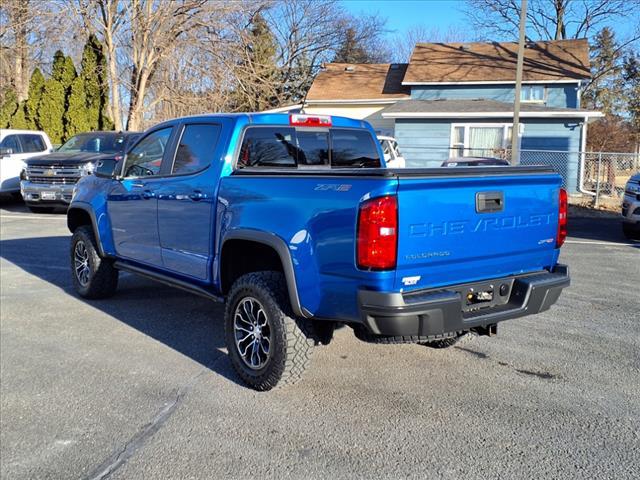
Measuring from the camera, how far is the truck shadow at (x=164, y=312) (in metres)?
5.29

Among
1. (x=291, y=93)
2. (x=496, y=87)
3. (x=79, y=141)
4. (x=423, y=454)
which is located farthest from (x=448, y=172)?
(x=291, y=93)

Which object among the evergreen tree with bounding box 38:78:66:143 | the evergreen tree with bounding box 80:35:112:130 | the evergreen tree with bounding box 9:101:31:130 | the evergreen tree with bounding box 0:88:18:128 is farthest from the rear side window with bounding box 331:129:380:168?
the evergreen tree with bounding box 0:88:18:128

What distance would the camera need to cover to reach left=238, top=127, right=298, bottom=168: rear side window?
4.93 meters

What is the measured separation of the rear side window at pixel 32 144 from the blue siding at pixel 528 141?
40.5ft

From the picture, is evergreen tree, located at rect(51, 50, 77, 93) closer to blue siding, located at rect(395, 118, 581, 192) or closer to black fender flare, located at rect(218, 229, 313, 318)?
blue siding, located at rect(395, 118, 581, 192)

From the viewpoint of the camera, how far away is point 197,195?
4883mm

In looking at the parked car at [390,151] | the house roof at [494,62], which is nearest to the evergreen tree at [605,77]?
the house roof at [494,62]

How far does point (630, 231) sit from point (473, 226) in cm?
926

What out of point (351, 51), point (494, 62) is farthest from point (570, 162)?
point (351, 51)

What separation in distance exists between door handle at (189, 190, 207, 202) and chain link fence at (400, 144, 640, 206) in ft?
48.9

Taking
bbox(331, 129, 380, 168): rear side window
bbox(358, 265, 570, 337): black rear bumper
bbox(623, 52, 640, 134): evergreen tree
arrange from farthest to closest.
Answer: bbox(623, 52, 640, 134): evergreen tree < bbox(331, 129, 380, 168): rear side window < bbox(358, 265, 570, 337): black rear bumper

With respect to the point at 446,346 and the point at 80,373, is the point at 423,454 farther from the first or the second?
the point at 80,373

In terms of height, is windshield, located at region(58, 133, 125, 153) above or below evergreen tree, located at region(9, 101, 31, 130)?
below

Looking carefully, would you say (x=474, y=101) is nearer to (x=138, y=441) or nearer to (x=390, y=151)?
(x=390, y=151)
